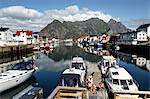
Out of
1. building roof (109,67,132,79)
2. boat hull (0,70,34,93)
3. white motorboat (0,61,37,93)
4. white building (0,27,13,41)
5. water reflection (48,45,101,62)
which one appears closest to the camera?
building roof (109,67,132,79)

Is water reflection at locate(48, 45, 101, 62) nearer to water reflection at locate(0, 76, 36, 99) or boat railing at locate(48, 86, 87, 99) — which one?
water reflection at locate(0, 76, 36, 99)

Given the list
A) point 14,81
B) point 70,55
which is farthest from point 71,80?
point 70,55

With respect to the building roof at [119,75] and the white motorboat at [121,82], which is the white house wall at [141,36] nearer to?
the building roof at [119,75]

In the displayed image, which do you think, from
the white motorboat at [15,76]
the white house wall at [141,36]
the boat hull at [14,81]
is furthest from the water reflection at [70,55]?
the boat hull at [14,81]

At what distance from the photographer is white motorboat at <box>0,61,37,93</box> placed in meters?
25.0

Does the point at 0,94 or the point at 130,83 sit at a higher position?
the point at 130,83

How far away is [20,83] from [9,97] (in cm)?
387

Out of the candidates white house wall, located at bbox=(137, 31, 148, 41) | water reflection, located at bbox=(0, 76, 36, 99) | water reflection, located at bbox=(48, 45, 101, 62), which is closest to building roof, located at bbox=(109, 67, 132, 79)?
water reflection, located at bbox=(0, 76, 36, 99)

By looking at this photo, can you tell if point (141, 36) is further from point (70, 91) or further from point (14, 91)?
point (70, 91)

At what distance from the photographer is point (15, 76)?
88.6 feet

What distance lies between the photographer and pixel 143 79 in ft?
115

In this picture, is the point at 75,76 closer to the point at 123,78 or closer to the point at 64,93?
the point at 123,78

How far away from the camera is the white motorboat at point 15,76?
25.0 meters

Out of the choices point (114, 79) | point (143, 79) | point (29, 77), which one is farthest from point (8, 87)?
point (143, 79)
